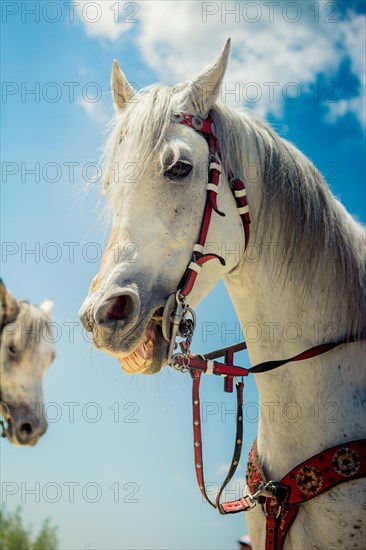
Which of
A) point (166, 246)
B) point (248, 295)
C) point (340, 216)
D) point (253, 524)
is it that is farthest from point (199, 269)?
point (253, 524)

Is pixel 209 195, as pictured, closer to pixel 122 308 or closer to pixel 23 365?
pixel 122 308

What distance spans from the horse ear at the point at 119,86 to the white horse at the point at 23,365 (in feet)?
29.9


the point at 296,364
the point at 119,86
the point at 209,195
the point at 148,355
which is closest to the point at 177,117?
the point at 209,195

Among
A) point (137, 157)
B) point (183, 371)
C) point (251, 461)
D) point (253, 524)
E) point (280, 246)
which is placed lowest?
point (253, 524)

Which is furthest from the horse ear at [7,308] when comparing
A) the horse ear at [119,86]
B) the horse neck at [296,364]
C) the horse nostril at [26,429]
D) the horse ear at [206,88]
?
the horse neck at [296,364]

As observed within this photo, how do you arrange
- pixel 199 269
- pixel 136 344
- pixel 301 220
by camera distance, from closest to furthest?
pixel 136 344 → pixel 199 269 → pixel 301 220

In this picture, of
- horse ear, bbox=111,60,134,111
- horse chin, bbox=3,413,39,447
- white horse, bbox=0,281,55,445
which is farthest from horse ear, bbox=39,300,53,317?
horse ear, bbox=111,60,134,111

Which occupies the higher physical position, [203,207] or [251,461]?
[203,207]

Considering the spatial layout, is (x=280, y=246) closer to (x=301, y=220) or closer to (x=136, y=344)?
(x=301, y=220)

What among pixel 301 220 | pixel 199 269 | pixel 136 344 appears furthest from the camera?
pixel 301 220

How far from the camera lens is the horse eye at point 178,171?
3043 millimetres

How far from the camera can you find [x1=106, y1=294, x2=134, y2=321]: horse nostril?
2.76 meters

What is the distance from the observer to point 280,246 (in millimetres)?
3225

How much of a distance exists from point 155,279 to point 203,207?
471 millimetres
